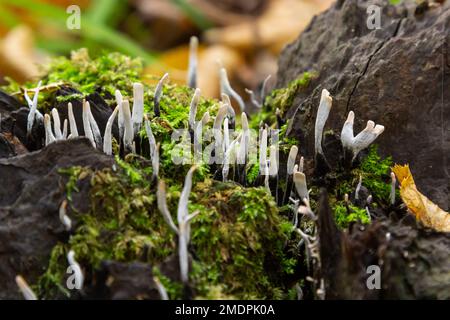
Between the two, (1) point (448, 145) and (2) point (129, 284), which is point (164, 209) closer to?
A: (2) point (129, 284)

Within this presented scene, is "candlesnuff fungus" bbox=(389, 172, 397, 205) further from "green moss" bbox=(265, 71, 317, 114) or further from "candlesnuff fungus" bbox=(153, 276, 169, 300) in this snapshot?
"candlesnuff fungus" bbox=(153, 276, 169, 300)

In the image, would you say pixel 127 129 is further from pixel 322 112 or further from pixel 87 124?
pixel 322 112

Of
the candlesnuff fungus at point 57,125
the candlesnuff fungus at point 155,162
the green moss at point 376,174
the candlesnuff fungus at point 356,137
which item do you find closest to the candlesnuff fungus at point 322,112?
→ the candlesnuff fungus at point 356,137

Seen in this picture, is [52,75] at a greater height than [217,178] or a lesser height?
greater

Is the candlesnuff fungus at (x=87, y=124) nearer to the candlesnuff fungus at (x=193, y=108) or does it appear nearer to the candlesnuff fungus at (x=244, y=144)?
the candlesnuff fungus at (x=193, y=108)
